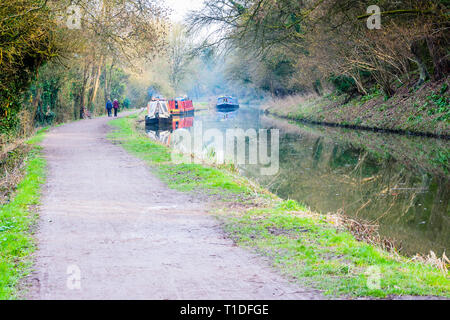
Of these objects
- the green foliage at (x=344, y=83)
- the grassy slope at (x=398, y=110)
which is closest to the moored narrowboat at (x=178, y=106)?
the grassy slope at (x=398, y=110)

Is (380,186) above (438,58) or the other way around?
the other way around

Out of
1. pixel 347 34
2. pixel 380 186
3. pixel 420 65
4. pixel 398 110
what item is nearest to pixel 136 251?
pixel 380 186

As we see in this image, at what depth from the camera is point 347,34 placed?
2450 cm

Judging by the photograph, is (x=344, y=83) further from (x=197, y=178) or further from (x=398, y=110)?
(x=197, y=178)

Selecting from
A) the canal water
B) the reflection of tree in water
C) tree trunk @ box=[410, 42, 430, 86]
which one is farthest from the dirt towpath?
tree trunk @ box=[410, 42, 430, 86]

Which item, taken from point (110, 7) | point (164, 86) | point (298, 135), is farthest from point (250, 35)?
point (164, 86)

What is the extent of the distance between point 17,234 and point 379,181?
388 inches

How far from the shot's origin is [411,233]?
8.80m

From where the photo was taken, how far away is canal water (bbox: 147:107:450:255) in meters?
9.22

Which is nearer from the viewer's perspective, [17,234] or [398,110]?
[17,234]

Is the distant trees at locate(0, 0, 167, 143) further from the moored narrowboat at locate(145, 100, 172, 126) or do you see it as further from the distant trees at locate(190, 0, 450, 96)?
the moored narrowboat at locate(145, 100, 172, 126)

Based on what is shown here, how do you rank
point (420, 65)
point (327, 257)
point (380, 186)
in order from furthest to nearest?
point (420, 65), point (380, 186), point (327, 257)

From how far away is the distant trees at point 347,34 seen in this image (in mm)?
17281

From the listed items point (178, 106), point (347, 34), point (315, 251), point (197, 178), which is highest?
point (347, 34)
